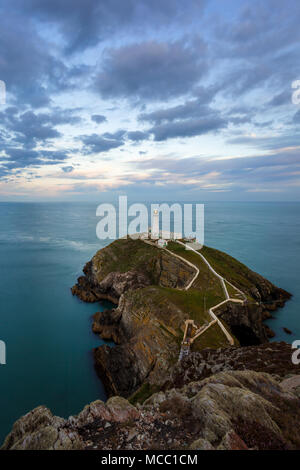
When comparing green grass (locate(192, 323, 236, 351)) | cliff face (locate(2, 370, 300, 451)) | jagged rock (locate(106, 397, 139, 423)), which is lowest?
green grass (locate(192, 323, 236, 351))

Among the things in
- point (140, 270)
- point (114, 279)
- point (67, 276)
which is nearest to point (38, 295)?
point (67, 276)

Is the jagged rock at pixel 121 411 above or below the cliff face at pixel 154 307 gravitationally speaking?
above

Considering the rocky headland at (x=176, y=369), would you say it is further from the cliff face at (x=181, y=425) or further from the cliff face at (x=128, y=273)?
the cliff face at (x=128, y=273)

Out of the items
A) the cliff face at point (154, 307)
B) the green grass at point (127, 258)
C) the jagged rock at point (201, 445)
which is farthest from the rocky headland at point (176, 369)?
the green grass at point (127, 258)

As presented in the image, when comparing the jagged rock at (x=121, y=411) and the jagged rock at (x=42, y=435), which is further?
the jagged rock at (x=121, y=411)

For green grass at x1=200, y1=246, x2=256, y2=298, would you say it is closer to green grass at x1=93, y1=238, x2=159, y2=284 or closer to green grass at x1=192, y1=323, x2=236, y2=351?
green grass at x1=93, y1=238, x2=159, y2=284

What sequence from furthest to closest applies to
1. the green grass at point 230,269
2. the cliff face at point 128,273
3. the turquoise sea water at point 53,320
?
the cliff face at point 128,273 → the green grass at point 230,269 → the turquoise sea water at point 53,320

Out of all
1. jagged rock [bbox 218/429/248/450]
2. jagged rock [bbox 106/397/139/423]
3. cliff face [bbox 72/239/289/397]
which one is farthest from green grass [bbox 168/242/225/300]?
jagged rock [bbox 218/429/248/450]

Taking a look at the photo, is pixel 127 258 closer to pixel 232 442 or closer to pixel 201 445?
pixel 201 445
